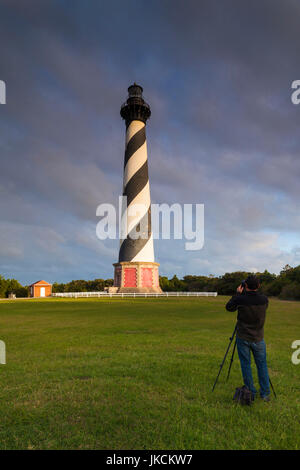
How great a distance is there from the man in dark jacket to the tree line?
1359 inches

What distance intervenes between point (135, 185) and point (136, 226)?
6353 millimetres

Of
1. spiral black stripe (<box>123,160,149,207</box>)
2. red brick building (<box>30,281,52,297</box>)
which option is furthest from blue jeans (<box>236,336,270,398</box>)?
red brick building (<box>30,281,52,297</box>)

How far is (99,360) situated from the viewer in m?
6.21

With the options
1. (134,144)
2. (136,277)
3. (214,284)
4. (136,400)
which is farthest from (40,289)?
(136,400)

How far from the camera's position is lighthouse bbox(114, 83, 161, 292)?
38062 millimetres

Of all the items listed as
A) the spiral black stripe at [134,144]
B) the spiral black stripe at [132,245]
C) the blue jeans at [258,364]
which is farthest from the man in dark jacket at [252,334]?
the spiral black stripe at [134,144]

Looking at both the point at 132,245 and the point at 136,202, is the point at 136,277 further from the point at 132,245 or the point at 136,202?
the point at 136,202

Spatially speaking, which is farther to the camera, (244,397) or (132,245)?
(132,245)

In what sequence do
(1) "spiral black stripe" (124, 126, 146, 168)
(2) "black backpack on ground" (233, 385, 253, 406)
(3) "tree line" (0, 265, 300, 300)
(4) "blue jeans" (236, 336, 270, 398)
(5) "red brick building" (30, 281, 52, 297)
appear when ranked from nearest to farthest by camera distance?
1. (2) "black backpack on ground" (233, 385, 253, 406)
2. (4) "blue jeans" (236, 336, 270, 398)
3. (3) "tree line" (0, 265, 300, 300)
4. (1) "spiral black stripe" (124, 126, 146, 168)
5. (5) "red brick building" (30, 281, 52, 297)

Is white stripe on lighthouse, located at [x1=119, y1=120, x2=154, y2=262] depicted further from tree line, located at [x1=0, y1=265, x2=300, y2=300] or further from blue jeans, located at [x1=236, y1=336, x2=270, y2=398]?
blue jeans, located at [x1=236, y1=336, x2=270, y2=398]

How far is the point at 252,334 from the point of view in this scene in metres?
4.27

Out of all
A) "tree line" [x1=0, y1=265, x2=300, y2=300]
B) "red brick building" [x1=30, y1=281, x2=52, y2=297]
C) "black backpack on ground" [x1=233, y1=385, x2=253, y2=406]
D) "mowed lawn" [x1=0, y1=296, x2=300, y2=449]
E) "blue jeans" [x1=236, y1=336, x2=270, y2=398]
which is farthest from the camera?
"red brick building" [x1=30, y1=281, x2=52, y2=297]

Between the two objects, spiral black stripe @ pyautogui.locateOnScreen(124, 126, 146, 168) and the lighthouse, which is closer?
the lighthouse

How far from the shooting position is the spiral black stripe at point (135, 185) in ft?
129
